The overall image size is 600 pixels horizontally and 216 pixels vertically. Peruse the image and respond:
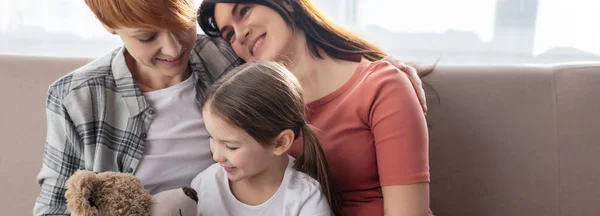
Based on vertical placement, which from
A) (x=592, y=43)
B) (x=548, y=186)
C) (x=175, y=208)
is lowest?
(x=548, y=186)

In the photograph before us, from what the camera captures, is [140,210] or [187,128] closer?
[140,210]

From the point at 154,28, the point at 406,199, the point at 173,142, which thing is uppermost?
the point at 154,28

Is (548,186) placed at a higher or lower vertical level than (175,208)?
lower

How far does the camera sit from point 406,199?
1.31 m

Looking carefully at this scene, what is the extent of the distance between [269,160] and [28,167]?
714 mm

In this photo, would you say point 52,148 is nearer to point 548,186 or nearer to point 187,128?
point 187,128

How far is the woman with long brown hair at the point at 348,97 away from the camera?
132cm

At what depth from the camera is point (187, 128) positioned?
1.46 metres

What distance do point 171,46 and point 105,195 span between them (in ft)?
1.06

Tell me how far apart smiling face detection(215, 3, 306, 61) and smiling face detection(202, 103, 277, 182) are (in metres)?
0.22

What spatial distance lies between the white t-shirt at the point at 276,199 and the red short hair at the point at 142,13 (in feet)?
1.01

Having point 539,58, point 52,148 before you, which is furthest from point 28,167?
point 539,58

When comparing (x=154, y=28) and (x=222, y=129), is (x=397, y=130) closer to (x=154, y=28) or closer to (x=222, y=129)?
(x=222, y=129)

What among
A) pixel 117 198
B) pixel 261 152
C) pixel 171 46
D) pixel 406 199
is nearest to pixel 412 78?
pixel 406 199
